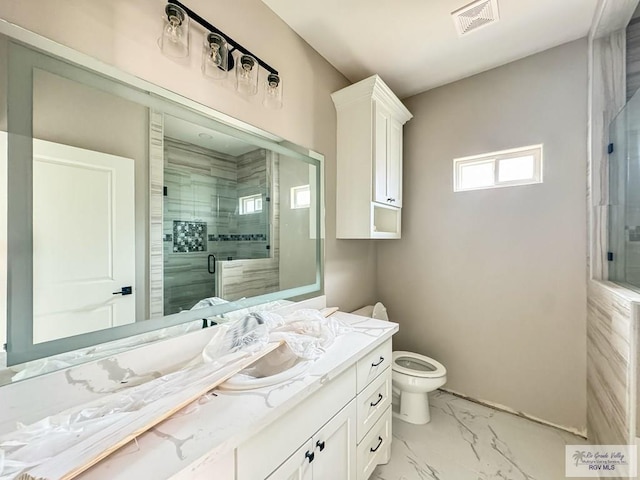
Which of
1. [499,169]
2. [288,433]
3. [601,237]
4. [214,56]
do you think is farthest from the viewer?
[499,169]

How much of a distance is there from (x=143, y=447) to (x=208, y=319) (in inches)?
23.8

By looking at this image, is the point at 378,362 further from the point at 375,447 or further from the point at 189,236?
the point at 189,236

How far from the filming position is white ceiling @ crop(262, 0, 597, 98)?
146 cm

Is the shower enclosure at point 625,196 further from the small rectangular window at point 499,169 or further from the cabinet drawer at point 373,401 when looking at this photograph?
the cabinet drawer at point 373,401

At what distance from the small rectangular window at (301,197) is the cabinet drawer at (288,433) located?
1.14m

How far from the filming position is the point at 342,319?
1.69 meters

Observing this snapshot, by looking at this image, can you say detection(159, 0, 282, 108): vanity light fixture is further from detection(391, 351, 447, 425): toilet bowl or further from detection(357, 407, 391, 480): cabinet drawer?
detection(391, 351, 447, 425): toilet bowl

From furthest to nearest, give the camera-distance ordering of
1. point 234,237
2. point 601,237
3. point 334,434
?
point 601,237 < point 234,237 < point 334,434

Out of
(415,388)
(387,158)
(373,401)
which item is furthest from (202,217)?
(415,388)

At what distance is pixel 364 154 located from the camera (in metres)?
1.87

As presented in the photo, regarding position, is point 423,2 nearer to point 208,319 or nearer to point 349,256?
point 349,256

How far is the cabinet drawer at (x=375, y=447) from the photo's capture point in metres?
1.22

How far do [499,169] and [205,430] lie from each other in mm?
2417

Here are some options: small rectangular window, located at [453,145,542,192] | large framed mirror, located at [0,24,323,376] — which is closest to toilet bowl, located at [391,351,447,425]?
large framed mirror, located at [0,24,323,376]
